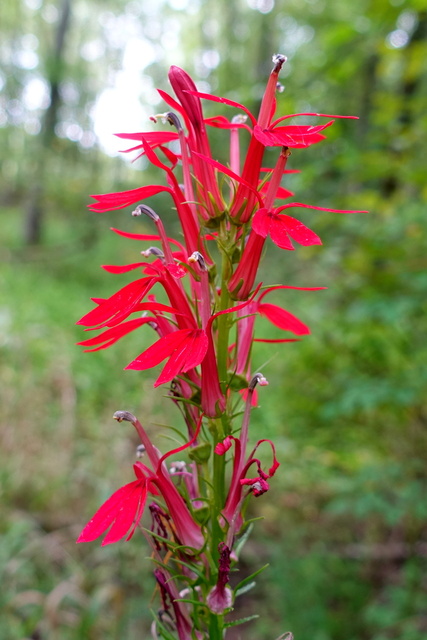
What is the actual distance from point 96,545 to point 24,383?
1617mm

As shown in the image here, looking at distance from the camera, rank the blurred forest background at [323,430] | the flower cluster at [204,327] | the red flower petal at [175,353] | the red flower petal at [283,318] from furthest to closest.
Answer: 1. the blurred forest background at [323,430]
2. the red flower petal at [283,318]
3. the flower cluster at [204,327]
4. the red flower petal at [175,353]

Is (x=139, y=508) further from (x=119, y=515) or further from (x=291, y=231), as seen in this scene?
(x=291, y=231)

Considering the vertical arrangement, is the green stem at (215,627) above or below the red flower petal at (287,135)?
below

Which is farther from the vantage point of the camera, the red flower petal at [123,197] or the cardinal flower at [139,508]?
the red flower petal at [123,197]

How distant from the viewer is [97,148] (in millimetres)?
18203

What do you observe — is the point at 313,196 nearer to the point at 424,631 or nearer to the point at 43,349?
the point at 424,631

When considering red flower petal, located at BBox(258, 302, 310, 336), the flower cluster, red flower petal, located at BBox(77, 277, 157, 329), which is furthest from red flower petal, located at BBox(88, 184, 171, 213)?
red flower petal, located at BBox(258, 302, 310, 336)

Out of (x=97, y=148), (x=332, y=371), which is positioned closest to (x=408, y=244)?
(x=332, y=371)

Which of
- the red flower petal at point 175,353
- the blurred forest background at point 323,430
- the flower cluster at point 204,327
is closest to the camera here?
the red flower petal at point 175,353

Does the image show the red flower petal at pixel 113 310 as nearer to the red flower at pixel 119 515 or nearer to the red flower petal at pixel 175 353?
the red flower petal at pixel 175 353

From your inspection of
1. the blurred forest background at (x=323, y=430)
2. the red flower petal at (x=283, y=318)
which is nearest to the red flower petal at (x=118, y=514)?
the red flower petal at (x=283, y=318)

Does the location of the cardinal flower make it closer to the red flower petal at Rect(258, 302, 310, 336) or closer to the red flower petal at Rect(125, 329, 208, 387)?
the red flower petal at Rect(125, 329, 208, 387)

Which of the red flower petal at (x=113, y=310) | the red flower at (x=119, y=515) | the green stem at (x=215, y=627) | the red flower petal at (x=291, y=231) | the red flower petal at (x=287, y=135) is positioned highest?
the red flower petal at (x=287, y=135)

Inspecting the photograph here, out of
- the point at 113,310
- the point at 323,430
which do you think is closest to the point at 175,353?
the point at 113,310
